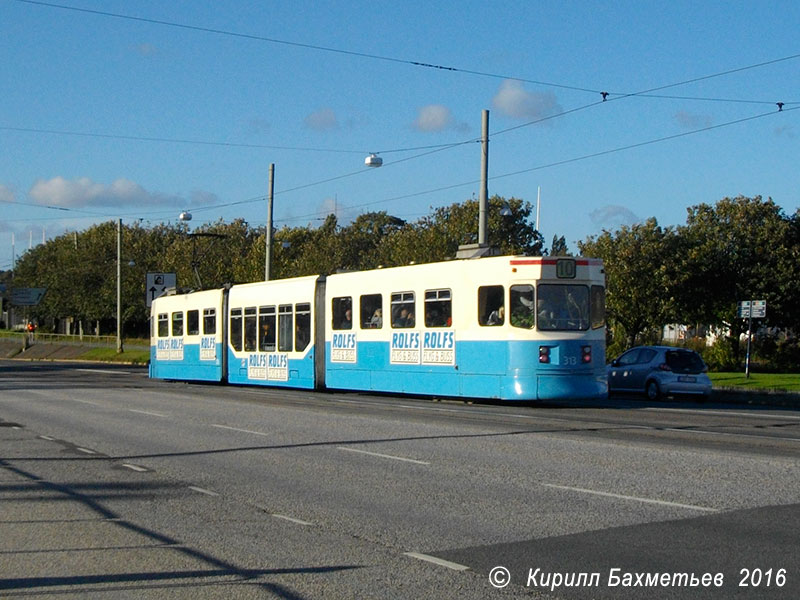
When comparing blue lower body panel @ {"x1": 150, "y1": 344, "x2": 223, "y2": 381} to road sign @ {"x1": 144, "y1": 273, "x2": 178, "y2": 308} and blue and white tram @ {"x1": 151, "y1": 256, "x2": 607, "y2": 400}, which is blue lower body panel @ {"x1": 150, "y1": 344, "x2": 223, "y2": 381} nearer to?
blue and white tram @ {"x1": 151, "y1": 256, "x2": 607, "y2": 400}

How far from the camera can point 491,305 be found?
22.9 m

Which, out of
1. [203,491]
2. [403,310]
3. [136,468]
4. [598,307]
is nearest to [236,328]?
[403,310]

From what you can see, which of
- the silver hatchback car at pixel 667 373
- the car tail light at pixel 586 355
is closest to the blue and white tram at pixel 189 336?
the silver hatchback car at pixel 667 373

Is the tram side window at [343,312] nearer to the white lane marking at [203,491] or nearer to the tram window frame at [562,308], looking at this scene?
the tram window frame at [562,308]

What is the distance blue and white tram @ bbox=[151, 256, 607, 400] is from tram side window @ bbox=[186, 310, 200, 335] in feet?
19.5

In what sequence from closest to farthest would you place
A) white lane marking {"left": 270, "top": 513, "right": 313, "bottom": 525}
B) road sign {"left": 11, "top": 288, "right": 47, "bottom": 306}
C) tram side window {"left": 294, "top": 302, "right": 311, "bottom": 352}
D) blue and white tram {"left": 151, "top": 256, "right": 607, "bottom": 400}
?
white lane marking {"left": 270, "top": 513, "right": 313, "bottom": 525}, blue and white tram {"left": 151, "top": 256, "right": 607, "bottom": 400}, tram side window {"left": 294, "top": 302, "right": 311, "bottom": 352}, road sign {"left": 11, "top": 288, "right": 47, "bottom": 306}

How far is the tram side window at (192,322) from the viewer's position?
36219 mm

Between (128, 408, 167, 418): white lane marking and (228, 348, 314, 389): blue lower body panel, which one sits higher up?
(228, 348, 314, 389): blue lower body panel

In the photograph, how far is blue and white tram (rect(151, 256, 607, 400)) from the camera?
22.2 metres

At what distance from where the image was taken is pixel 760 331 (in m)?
54.8

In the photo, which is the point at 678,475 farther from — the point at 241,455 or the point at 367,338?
the point at 367,338

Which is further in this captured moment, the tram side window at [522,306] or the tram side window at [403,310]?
the tram side window at [403,310]

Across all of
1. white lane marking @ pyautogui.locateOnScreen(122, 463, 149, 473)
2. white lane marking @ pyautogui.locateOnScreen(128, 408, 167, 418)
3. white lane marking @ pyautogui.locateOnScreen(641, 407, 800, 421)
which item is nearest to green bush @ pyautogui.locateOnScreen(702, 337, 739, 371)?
white lane marking @ pyautogui.locateOnScreen(641, 407, 800, 421)

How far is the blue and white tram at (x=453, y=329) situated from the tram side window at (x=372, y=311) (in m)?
0.03
